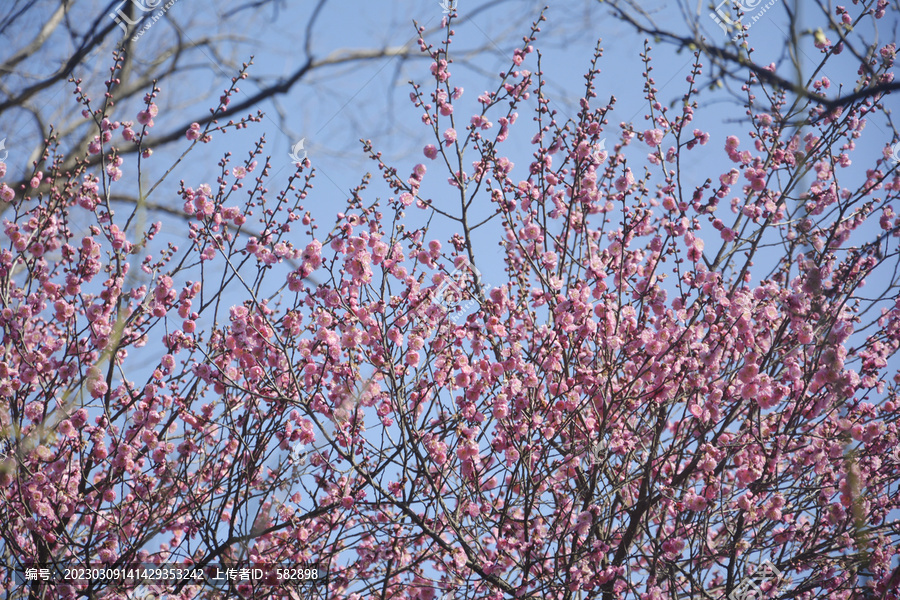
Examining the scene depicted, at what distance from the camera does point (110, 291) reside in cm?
347

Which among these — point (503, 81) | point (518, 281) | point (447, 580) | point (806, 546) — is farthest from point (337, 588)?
point (503, 81)

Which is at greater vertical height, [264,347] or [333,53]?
[333,53]

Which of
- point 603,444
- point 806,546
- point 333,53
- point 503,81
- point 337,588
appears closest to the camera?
point 603,444

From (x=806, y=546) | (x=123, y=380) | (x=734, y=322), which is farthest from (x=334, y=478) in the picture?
(x=806, y=546)

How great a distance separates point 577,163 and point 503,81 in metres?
0.64

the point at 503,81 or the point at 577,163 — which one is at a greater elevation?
the point at 503,81

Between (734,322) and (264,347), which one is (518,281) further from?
(264,347)

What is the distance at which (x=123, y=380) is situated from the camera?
11.6ft

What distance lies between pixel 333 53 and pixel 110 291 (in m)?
4.07

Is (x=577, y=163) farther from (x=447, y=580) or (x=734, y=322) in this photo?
(x=447, y=580)

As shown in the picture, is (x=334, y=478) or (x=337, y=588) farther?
(x=337, y=588)

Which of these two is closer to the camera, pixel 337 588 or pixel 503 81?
pixel 337 588

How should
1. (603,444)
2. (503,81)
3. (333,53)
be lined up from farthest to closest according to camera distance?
(333,53), (503,81), (603,444)

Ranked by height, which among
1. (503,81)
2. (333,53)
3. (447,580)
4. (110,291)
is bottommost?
(447,580)
